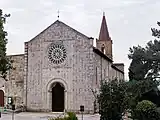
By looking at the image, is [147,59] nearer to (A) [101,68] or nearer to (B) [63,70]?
(A) [101,68]

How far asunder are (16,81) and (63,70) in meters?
7.04

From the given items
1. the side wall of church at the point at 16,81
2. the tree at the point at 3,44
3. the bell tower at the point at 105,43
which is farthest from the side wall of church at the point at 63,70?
the bell tower at the point at 105,43

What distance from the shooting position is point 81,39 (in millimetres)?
36531

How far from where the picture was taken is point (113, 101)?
19.9 meters

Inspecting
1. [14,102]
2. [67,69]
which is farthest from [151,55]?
[14,102]

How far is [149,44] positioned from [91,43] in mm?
6361

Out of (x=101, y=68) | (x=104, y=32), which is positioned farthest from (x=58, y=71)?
(x=104, y=32)

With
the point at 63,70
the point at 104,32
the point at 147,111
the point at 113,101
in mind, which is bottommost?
the point at 147,111

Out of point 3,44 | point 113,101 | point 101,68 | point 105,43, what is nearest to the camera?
point 3,44

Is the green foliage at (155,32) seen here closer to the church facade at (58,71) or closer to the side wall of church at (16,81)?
the church facade at (58,71)

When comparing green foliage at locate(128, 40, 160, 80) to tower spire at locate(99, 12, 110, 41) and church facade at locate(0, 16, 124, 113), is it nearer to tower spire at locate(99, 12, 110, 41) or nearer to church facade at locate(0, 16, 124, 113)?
church facade at locate(0, 16, 124, 113)

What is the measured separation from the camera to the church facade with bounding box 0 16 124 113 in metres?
35.9

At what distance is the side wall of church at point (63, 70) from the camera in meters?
35.8

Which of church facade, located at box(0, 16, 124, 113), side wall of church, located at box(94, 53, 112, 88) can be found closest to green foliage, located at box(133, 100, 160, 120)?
church facade, located at box(0, 16, 124, 113)
